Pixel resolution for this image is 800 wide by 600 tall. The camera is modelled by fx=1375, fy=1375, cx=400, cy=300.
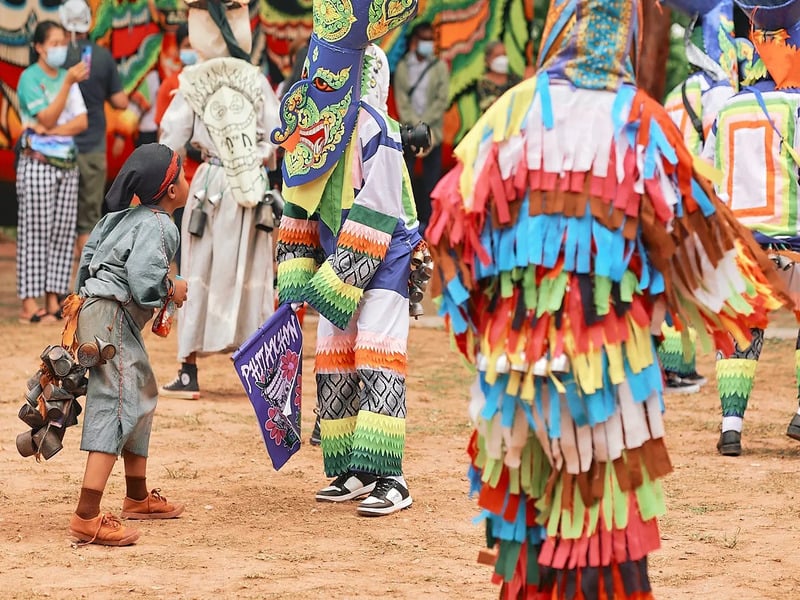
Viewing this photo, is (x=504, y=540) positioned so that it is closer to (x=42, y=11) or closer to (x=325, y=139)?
(x=325, y=139)

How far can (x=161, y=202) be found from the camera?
5.71 meters

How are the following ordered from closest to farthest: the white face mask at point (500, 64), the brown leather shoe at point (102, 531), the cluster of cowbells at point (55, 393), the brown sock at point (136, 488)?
the cluster of cowbells at point (55, 393)
the brown leather shoe at point (102, 531)
the brown sock at point (136, 488)
the white face mask at point (500, 64)

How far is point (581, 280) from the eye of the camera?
12.5 feet

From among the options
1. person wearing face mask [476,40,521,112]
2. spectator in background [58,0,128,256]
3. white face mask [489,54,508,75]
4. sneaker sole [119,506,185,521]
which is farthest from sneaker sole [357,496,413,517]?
white face mask [489,54,508,75]

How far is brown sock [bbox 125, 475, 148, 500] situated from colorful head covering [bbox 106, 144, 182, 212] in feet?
3.85

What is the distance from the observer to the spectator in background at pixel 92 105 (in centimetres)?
1275

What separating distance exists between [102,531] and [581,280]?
259 centimetres

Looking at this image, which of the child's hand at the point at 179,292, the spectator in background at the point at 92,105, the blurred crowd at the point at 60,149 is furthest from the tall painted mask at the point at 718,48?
the spectator in background at the point at 92,105

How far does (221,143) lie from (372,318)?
2.92 m

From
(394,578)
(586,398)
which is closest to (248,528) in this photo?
(394,578)

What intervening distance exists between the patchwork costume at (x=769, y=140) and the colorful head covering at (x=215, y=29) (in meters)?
3.24

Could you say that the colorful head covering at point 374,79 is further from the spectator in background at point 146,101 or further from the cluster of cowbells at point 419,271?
the spectator in background at point 146,101

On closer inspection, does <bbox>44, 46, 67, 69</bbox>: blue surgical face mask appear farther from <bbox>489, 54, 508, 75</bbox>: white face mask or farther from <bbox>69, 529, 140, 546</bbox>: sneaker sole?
<bbox>69, 529, 140, 546</bbox>: sneaker sole

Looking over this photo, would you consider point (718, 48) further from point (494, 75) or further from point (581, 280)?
point (494, 75)
